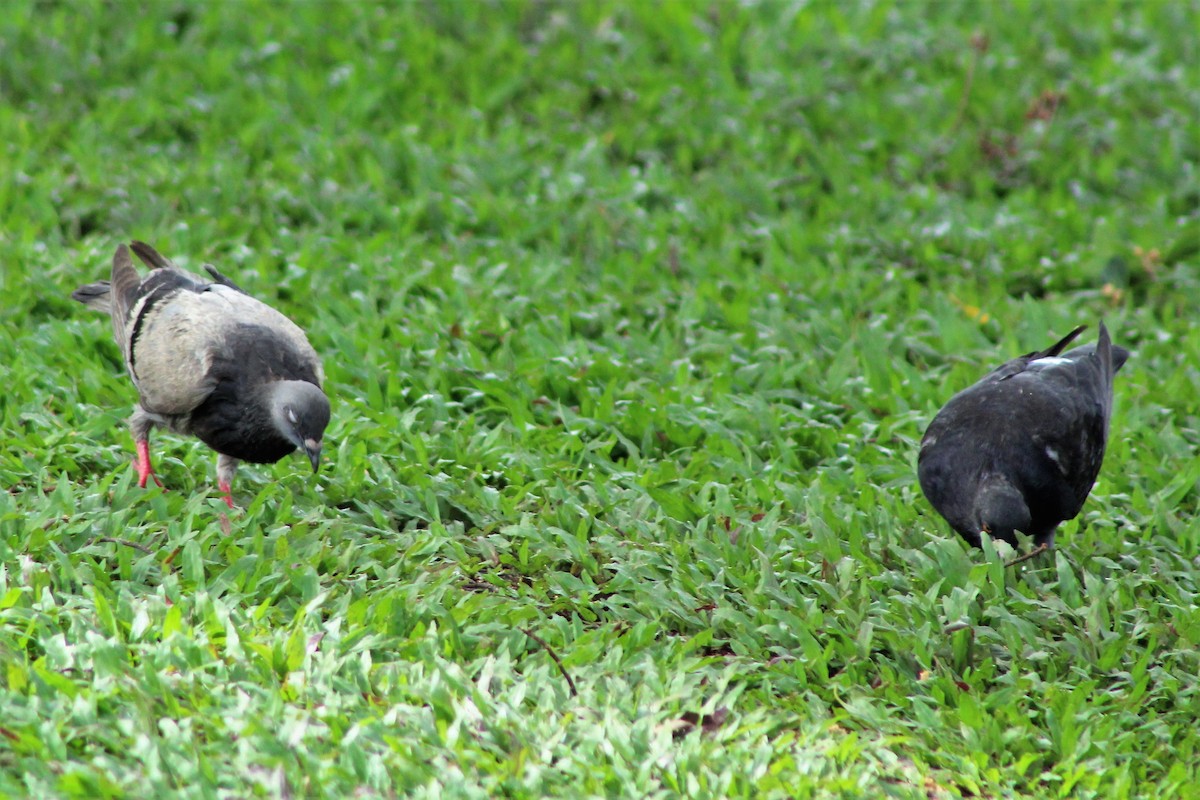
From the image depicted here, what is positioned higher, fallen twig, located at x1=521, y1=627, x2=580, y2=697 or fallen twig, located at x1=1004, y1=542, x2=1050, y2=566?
fallen twig, located at x1=521, y1=627, x2=580, y2=697

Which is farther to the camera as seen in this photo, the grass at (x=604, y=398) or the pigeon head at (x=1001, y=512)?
the pigeon head at (x=1001, y=512)

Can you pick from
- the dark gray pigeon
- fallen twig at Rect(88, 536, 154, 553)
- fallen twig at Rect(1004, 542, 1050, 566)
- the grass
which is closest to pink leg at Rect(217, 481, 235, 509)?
the grass

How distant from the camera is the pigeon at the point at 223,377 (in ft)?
16.7

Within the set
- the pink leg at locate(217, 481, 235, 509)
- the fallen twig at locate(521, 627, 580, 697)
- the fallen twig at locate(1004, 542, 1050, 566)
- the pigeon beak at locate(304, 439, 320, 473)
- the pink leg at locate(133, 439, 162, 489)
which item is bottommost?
the fallen twig at locate(1004, 542, 1050, 566)

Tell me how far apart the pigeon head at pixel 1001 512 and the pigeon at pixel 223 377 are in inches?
101

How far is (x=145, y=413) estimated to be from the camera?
17.8ft

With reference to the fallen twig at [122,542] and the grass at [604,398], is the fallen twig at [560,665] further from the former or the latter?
the fallen twig at [122,542]

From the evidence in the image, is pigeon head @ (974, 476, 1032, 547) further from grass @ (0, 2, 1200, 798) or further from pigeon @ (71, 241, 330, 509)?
pigeon @ (71, 241, 330, 509)

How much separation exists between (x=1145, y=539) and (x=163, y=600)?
13.1 feet

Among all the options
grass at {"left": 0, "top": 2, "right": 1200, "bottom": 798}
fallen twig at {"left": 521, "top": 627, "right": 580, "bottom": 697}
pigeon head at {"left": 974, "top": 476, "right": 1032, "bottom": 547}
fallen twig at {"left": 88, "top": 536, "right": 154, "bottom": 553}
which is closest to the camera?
grass at {"left": 0, "top": 2, "right": 1200, "bottom": 798}

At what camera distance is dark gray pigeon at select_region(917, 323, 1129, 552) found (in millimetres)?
5117

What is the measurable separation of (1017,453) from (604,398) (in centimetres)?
205

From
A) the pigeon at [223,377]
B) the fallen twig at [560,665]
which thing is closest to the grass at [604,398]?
the fallen twig at [560,665]

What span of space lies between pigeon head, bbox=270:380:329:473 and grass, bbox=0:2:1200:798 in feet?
1.21
